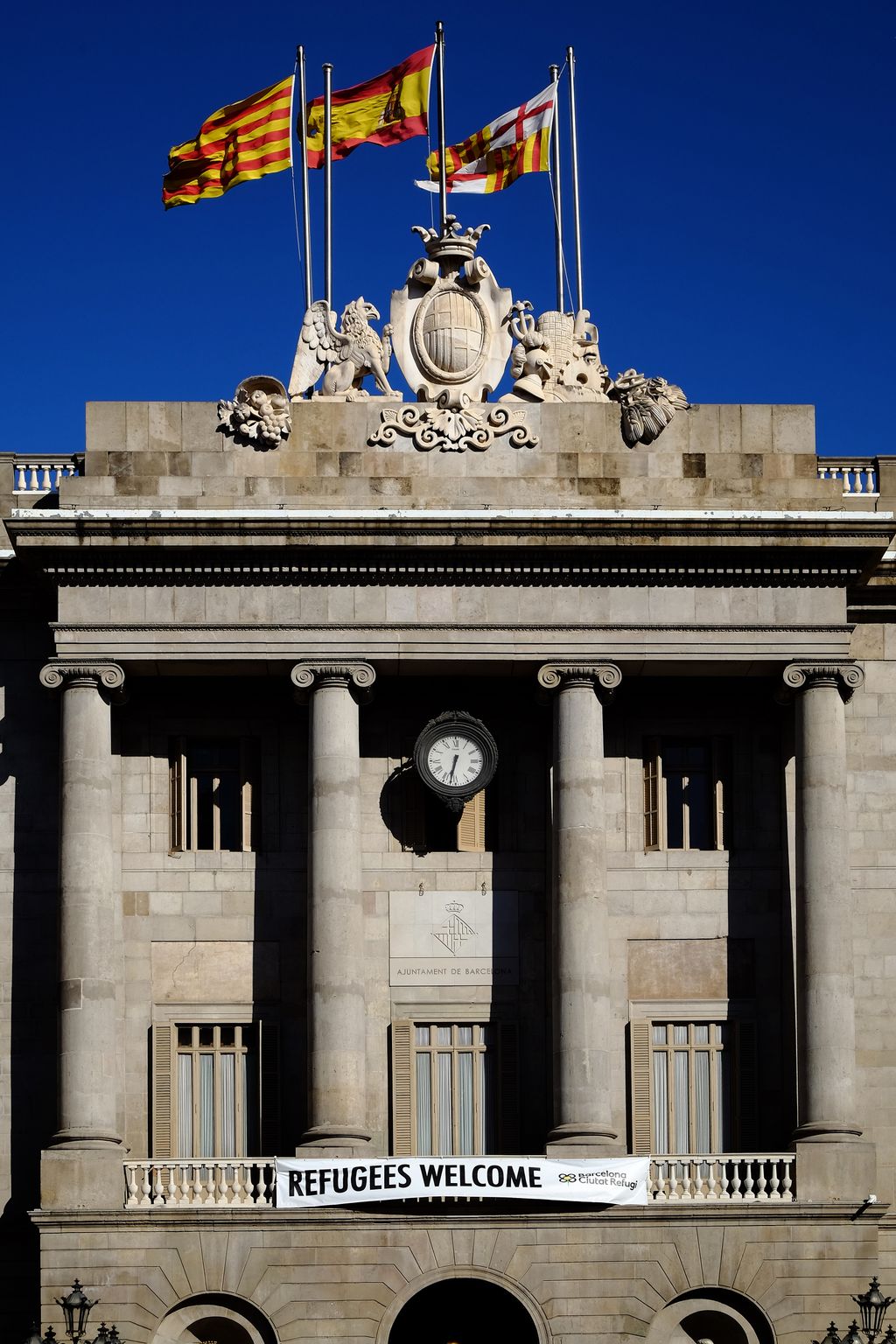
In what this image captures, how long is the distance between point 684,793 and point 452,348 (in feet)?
34.4

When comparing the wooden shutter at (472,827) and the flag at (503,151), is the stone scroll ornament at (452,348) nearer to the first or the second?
the flag at (503,151)

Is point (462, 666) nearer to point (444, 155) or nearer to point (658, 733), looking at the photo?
point (658, 733)

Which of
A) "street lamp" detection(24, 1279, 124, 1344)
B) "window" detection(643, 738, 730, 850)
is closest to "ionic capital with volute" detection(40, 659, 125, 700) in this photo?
"window" detection(643, 738, 730, 850)

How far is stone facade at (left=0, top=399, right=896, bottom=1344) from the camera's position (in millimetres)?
56375

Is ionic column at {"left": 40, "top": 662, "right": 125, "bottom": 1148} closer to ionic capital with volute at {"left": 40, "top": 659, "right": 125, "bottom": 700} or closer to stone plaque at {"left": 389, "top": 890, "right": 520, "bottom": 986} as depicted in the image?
ionic capital with volute at {"left": 40, "top": 659, "right": 125, "bottom": 700}

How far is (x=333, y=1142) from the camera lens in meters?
56.8

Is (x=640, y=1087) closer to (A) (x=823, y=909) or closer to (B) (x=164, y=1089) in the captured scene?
(A) (x=823, y=909)

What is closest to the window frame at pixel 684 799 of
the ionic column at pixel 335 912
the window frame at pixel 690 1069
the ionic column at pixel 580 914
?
the ionic column at pixel 580 914

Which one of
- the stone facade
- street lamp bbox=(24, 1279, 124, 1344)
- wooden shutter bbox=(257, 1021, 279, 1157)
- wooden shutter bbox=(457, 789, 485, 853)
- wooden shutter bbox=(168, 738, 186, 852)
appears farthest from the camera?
wooden shutter bbox=(457, 789, 485, 853)

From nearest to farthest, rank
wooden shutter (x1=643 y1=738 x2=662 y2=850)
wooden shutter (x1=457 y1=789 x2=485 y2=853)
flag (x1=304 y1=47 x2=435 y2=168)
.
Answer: wooden shutter (x1=457 y1=789 x2=485 y2=853) → wooden shutter (x1=643 y1=738 x2=662 y2=850) → flag (x1=304 y1=47 x2=435 y2=168)

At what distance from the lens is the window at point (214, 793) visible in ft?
199

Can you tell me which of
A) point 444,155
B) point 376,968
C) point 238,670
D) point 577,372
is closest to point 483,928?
point 376,968

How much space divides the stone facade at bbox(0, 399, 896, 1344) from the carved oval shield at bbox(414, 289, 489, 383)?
1796 millimetres

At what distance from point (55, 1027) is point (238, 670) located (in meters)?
8.10
